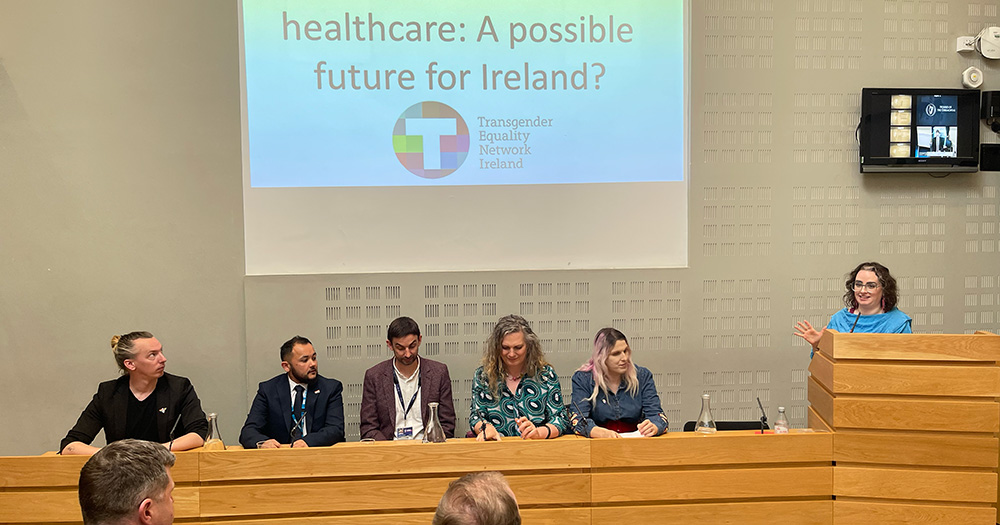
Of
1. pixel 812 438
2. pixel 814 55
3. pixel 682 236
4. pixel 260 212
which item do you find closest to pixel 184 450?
pixel 260 212

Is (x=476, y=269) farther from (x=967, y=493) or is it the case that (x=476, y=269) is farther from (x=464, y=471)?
(x=967, y=493)

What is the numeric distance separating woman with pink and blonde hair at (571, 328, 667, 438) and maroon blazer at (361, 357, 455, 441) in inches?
30.3

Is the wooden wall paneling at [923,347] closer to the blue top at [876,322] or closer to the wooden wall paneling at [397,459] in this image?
the blue top at [876,322]

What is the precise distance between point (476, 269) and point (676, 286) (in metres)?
1.27

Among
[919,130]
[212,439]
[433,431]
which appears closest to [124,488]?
[212,439]

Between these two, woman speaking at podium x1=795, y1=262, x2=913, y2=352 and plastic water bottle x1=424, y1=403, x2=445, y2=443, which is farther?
woman speaking at podium x1=795, y1=262, x2=913, y2=352

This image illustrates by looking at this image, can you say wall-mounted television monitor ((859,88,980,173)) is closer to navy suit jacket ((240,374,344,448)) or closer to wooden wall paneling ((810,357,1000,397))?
wooden wall paneling ((810,357,1000,397))

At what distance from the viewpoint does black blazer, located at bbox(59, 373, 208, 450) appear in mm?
3938

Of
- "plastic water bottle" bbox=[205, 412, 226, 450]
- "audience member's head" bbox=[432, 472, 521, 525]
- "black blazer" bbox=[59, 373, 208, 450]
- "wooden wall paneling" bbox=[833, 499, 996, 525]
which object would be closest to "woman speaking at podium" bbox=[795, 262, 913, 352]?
"wooden wall paneling" bbox=[833, 499, 996, 525]

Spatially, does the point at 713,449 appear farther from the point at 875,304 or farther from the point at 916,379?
the point at 875,304

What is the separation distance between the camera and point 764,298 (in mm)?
5203

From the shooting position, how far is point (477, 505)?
2.04 metres

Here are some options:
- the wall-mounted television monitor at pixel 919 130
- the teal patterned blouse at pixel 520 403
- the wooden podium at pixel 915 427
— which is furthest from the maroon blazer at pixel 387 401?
the wall-mounted television monitor at pixel 919 130

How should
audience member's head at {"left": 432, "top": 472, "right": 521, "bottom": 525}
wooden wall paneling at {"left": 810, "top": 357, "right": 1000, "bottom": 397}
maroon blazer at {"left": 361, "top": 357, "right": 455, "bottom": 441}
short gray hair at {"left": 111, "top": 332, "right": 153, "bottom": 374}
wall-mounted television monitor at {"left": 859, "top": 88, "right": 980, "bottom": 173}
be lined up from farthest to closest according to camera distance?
wall-mounted television monitor at {"left": 859, "top": 88, "right": 980, "bottom": 173} < maroon blazer at {"left": 361, "top": 357, "right": 455, "bottom": 441} < short gray hair at {"left": 111, "top": 332, "right": 153, "bottom": 374} < wooden wall paneling at {"left": 810, "top": 357, "right": 1000, "bottom": 397} < audience member's head at {"left": 432, "top": 472, "right": 521, "bottom": 525}
